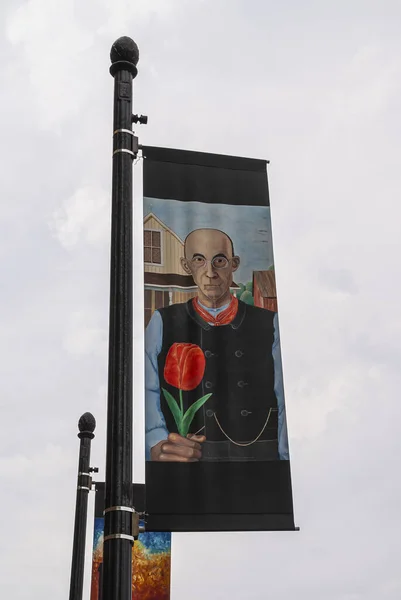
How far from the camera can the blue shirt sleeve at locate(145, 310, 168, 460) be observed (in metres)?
7.23

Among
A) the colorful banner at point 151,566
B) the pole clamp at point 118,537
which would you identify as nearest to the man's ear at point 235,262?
the pole clamp at point 118,537

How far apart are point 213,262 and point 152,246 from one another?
0.61 metres

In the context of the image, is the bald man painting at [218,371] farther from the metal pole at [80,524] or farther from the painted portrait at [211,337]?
the metal pole at [80,524]

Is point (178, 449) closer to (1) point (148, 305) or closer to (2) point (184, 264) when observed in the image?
(1) point (148, 305)

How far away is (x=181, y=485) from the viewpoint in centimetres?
709

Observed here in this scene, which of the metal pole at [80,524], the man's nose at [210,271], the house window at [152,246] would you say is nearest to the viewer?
the house window at [152,246]

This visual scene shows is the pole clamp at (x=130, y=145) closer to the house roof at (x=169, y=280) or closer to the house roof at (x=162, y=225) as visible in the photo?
the house roof at (x=162, y=225)

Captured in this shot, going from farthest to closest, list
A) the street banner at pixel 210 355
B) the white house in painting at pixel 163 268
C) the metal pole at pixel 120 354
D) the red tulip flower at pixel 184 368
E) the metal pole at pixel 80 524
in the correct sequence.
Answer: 1. the metal pole at pixel 80 524
2. the white house in painting at pixel 163 268
3. the red tulip flower at pixel 184 368
4. the street banner at pixel 210 355
5. the metal pole at pixel 120 354

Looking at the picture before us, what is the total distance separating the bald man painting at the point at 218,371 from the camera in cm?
730

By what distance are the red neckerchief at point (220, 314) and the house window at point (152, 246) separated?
51 cm

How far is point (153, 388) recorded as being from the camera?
24.1ft

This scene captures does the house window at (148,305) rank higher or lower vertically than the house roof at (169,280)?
lower

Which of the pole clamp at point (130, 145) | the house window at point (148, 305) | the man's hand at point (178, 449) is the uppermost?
the pole clamp at point (130, 145)

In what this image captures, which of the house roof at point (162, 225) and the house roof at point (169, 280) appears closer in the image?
the house roof at point (169, 280)
